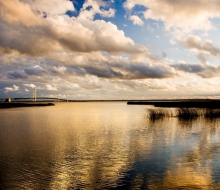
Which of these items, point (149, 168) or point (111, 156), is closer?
point (149, 168)

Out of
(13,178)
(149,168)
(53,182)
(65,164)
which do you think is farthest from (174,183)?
(13,178)

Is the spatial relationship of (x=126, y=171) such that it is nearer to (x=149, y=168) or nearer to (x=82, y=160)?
(x=149, y=168)

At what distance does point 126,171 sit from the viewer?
12.6 m

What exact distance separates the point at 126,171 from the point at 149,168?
141cm

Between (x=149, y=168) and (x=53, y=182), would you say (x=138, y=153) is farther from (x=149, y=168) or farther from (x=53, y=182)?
(x=53, y=182)

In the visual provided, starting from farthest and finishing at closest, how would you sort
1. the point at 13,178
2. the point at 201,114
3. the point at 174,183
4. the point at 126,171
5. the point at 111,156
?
the point at 201,114, the point at 111,156, the point at 126,171, the point at 13,178, the point at 174,183

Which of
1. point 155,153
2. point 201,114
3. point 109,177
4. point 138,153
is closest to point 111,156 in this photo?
point 138,153

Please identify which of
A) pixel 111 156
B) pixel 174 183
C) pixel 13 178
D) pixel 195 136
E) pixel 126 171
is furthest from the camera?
pixel 195 136

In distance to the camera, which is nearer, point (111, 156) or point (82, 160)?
point (82, 160)

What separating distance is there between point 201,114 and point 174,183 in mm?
37889

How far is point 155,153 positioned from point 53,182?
8.21 meters

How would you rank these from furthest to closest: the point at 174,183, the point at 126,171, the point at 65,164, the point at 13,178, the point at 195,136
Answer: the point at 195,136 → the point at 65,164 → the point at 126,171 → the point at 13,178 → the point at 174,183

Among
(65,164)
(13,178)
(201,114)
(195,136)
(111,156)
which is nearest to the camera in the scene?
(13,178)

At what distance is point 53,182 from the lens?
36.3ft
